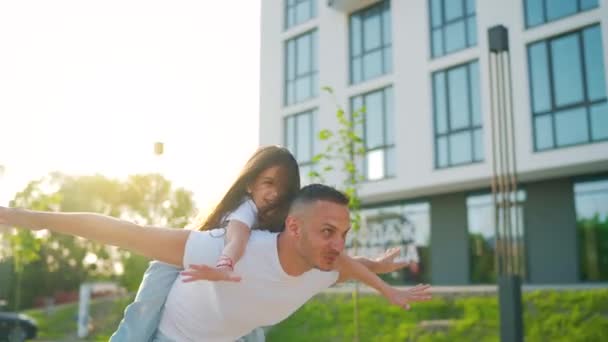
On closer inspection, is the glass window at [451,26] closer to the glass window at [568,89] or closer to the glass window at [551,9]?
the glass window at [551,9]

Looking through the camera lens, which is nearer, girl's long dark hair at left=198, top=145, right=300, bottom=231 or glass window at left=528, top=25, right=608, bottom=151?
girl's long dark hair at left=198, top=145, right=300, bottom=231

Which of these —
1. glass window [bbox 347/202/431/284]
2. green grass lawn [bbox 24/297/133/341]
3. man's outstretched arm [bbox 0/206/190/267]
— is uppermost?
glass window [bbox 347/202/431/284]

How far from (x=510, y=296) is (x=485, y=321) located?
4583 mm

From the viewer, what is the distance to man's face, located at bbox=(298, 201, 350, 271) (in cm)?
289

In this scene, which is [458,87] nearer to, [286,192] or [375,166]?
[375,166]

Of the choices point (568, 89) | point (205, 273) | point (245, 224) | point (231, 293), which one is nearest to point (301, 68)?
point (568, 89)

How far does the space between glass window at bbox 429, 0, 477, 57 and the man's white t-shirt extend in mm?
19806

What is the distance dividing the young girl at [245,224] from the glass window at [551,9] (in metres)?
17.9

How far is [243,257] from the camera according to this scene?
3113 mm

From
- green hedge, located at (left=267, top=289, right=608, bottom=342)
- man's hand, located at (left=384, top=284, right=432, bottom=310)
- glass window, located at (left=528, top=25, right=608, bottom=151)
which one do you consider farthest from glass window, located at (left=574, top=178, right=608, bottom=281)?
man's hand, located at (left=384, top=284, right=432, bottom=310)

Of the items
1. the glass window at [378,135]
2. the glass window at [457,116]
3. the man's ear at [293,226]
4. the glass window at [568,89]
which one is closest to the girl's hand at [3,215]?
the man's ear at [293,226]

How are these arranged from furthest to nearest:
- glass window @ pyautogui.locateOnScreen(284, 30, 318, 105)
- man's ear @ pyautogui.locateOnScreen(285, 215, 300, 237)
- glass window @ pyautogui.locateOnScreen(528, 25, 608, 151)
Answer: glass window @ pyautogui.locateOnScreen(284, 30, 318, 105)
glass window @ pyautogui.locateOnScreen(528, 25, 608, 151)
man's ear @ pyautogui.locateOnScreen(285, 215, 300, 237)

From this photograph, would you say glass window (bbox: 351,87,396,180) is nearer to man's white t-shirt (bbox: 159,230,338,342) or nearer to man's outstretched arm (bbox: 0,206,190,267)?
man's white t-shirt (bbox: 159,230,338,342)

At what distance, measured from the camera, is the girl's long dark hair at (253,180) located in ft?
11.9
